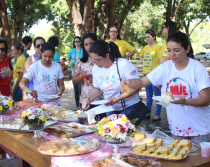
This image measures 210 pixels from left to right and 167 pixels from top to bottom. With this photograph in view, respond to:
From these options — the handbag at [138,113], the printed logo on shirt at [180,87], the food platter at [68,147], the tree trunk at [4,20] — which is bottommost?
the food platter at [68,147]

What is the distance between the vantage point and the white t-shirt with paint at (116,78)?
2.98 metres

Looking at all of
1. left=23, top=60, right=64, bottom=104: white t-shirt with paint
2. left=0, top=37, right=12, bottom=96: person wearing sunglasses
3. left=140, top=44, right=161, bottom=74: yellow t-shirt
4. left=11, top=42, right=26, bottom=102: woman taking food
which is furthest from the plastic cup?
left=140, top=44, right=161, bottom=74: yellow t-shirt

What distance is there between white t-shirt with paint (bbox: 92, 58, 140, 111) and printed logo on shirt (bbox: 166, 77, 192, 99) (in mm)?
595

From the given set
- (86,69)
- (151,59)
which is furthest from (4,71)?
(151,59)

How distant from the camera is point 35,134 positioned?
2.62 m

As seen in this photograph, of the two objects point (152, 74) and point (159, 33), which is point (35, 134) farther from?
point (159, 33)

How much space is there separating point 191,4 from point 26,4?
12289mm

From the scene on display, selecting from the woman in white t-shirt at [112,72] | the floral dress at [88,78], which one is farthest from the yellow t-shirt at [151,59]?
the woman in white t-shirt at [112,72]

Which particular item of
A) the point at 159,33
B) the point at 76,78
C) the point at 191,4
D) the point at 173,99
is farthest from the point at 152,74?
the point at 159,33

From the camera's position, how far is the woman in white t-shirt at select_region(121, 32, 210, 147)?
2.32m

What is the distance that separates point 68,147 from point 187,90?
1.25 meters

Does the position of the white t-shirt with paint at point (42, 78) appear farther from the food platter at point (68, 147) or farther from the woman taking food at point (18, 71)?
the food platter at point (68, 147)

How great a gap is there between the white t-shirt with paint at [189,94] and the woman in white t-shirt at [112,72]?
59 cm

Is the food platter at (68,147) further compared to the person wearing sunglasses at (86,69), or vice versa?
the person wearing sunglasses at (86,69)
